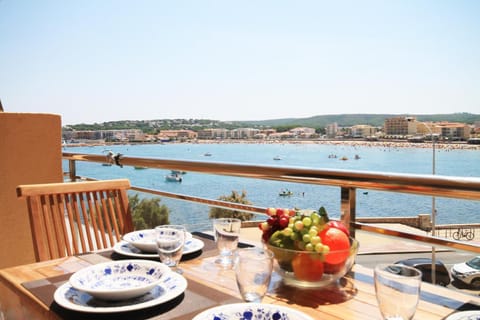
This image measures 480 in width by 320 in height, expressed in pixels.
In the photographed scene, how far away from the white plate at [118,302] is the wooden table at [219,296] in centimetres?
1

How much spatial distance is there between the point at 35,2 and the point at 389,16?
87.8ft

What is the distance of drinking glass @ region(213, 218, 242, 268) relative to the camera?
1157 millimetres

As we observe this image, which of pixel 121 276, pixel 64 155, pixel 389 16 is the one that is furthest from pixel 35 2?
pixel 389 16

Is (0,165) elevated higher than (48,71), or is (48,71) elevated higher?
(48,71)

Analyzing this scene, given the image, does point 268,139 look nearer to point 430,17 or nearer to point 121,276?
point 121,276

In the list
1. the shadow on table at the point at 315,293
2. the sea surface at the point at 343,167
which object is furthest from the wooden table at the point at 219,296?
the sea surface at the point at 343,167

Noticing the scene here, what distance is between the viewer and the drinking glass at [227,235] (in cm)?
116

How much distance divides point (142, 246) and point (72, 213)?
556 millimetres

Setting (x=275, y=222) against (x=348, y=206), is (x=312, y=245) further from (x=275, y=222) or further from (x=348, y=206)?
(x=348, y=206)

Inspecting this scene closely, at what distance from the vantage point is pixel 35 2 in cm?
1447

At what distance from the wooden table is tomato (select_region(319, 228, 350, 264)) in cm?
8

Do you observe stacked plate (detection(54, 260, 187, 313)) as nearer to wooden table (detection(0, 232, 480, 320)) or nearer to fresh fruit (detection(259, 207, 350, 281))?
wooden table (detection(0, 232, 480, 320))

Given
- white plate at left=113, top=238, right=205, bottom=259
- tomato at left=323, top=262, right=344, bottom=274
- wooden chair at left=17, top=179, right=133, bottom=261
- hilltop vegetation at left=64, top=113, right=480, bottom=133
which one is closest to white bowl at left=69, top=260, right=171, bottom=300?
white plate at left=113, top=238, right=205, bottom=259

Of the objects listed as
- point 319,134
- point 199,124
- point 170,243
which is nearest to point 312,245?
point 170,243
